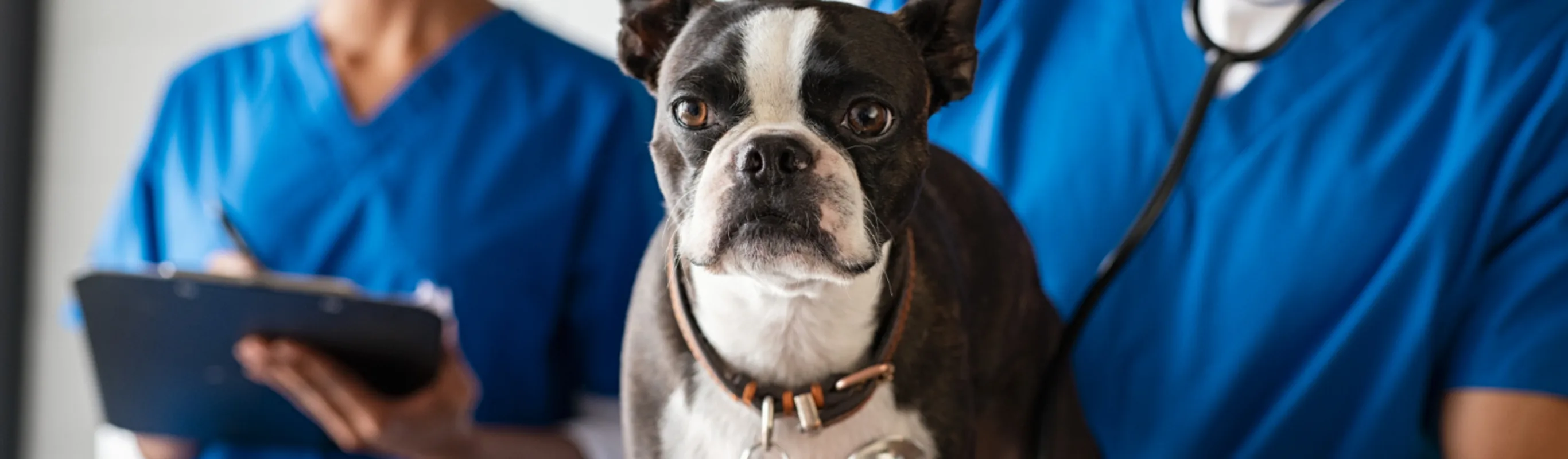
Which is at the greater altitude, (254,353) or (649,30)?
(649,30)

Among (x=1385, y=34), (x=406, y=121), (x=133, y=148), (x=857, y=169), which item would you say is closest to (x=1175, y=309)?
(x=1385, y=34)

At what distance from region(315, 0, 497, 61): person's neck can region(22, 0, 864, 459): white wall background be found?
19.4 inches

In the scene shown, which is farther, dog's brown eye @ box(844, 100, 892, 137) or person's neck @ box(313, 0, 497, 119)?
person's neck @ box(313, 0, 497, 119)

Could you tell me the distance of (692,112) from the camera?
67 cm

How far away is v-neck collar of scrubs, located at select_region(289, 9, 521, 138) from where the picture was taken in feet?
4.80

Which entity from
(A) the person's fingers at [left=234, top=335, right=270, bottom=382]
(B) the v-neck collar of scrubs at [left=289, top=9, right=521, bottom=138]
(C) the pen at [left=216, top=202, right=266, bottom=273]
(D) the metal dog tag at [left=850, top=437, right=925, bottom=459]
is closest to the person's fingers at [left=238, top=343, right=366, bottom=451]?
(A) the person's fingers at [left=234, top=335, right=270, bottom=382]

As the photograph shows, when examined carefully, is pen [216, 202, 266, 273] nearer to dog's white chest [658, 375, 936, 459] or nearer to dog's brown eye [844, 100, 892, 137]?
dog's white chest [658, 375, 936, 459]

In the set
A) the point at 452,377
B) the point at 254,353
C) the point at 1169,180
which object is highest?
the point at 1169,180

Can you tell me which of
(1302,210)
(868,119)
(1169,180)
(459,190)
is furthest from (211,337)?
(1302,210)

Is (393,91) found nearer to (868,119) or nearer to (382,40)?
(382,40)

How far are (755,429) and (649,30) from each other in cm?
26

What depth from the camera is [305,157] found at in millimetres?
1438

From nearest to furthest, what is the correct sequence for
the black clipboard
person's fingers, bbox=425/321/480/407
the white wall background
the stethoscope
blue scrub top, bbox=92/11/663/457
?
the stethoscope
the black clipboard
person's fingers, bbox=425/321/480/407
blue scrub top, bbox=92/11/663/457
the white wall background

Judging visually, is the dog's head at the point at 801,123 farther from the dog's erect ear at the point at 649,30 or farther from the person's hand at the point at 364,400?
the person's hand at the point at 364,400
